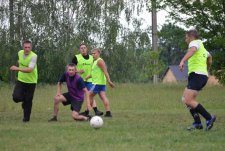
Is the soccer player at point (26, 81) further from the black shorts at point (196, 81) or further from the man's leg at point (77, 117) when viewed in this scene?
the black shorts at point (196, 81)

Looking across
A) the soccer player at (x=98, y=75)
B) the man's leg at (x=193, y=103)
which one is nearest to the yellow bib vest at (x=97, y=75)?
the soccer player at (x=98, y=75)

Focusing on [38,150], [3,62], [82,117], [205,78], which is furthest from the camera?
[3,62]

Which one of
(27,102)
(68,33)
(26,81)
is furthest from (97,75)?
(68,33)

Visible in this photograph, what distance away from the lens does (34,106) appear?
57.4 feet

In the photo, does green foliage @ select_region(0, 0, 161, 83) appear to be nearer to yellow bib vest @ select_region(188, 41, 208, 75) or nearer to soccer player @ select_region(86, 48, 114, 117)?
soccer player @ select_region(86, 48, 114, 117)

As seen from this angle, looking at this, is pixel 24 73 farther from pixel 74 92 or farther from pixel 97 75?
pixel 97 75

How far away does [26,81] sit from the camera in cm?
1166

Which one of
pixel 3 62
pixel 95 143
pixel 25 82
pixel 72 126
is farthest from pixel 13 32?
pixel 95 143

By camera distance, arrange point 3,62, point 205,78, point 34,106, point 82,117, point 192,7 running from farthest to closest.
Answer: point 3,62, point 192,7, point 34,106, point 82,117, point 205,78

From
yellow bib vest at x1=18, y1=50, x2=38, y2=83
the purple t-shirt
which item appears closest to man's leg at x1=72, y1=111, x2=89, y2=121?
the purple t-shirt

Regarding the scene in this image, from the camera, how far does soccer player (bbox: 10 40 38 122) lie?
11.5m

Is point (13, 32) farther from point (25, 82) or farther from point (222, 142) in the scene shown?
point (222, 142)

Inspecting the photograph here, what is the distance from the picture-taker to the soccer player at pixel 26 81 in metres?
11.5

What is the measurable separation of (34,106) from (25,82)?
595cm
